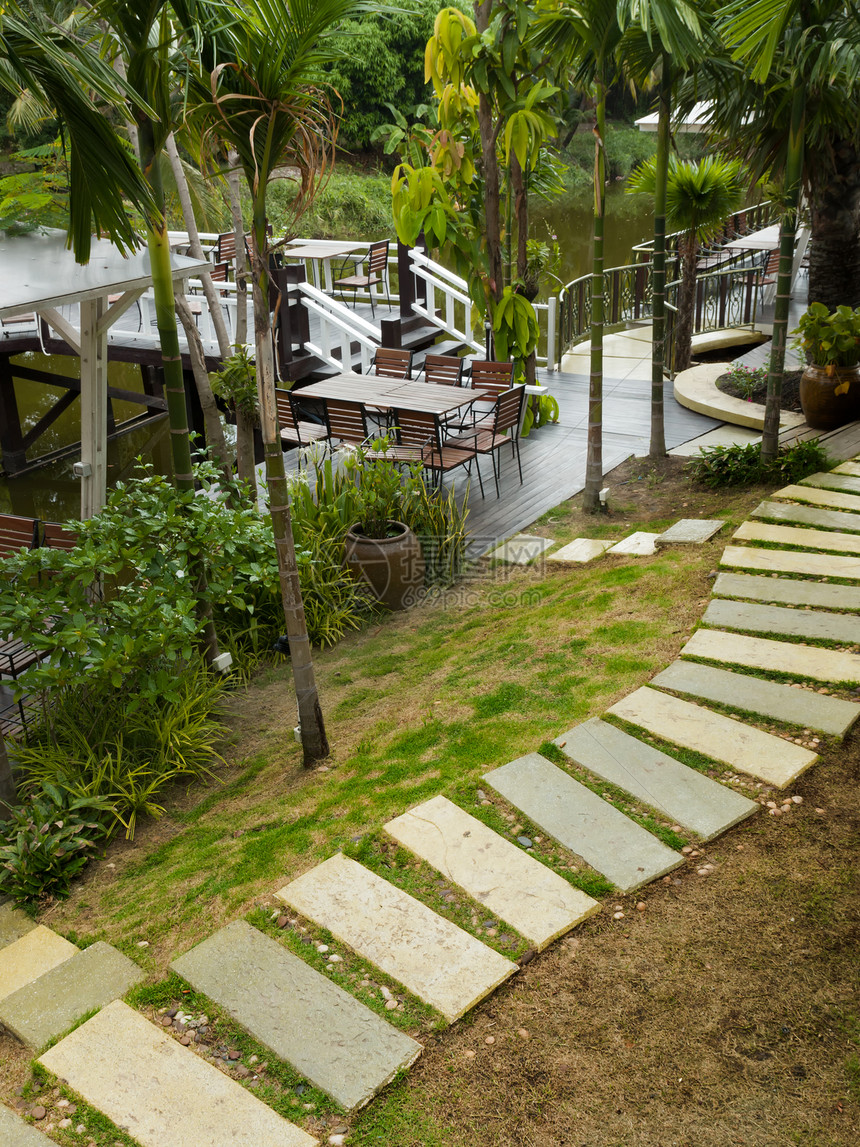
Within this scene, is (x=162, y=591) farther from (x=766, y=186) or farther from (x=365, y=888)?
(x=766, y=186)

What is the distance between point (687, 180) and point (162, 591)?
8.00 m

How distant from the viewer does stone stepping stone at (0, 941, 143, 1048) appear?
3162mm

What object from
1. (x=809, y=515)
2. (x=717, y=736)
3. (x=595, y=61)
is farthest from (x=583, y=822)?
(x=595, y=61)

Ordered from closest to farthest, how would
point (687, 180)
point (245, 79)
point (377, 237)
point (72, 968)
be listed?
1. point (72, 968)
2. point (245, 79)
3. point (687, 180)
4. point (377, 237)

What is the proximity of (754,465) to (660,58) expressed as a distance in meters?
3.20

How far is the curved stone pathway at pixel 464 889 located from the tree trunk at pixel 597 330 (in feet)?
8.99

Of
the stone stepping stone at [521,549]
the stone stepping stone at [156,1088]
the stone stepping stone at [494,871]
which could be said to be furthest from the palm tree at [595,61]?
the stone stepping stone at [156,1088]

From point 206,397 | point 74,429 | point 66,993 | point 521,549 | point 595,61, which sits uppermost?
point 595,61

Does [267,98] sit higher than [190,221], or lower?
higher

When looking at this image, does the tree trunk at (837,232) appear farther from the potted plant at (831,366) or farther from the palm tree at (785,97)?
the potted plant at (831,366)

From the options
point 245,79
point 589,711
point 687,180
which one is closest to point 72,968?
point 589,711

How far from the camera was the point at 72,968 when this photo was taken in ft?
11.3

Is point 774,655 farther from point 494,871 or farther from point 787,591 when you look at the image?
point 494,871

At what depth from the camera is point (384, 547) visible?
264 inches
